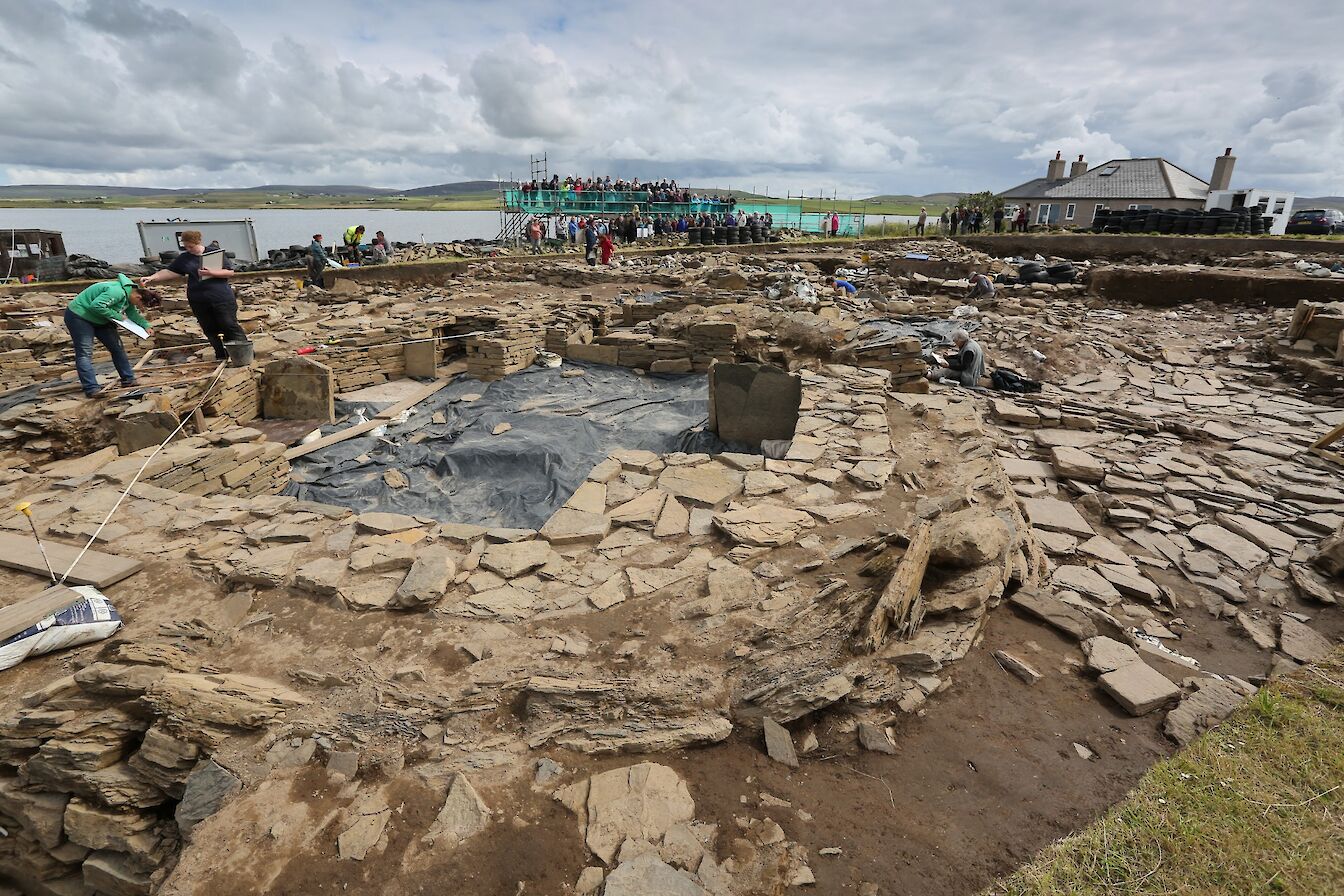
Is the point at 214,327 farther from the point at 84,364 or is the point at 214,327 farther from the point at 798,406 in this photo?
the point at 798,406

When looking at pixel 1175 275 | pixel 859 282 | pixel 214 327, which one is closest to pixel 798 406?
pixel 214 327

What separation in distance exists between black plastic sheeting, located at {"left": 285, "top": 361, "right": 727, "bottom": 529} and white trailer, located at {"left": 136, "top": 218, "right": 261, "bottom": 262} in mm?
14684

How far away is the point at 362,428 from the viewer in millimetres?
8023

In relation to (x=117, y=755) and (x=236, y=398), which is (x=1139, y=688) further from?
(x=236, y=398)

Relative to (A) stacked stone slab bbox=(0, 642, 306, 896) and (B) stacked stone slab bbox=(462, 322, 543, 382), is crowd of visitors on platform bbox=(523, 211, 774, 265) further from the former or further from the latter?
(A) stacked stone slab bbox=(0, 642, 306, 896)

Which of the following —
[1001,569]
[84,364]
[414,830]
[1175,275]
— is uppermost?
[1175,275]

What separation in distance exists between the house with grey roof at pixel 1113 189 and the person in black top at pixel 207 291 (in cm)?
3893

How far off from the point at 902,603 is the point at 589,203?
99.3 feet

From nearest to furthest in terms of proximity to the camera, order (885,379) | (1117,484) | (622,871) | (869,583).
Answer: (622,871) → (869,583) → (1117,484) → (885,379)

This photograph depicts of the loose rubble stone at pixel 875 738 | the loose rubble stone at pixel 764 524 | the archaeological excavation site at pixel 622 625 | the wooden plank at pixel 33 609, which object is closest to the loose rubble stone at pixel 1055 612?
the archaeological excavation site at pixel 622 625

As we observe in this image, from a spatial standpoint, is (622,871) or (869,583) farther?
Result: (869,583)

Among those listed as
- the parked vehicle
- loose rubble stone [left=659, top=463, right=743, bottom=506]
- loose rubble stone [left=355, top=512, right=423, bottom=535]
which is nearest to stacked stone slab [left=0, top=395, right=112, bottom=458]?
loose rubble stone [left=355, top=512, right=423, bottom=535]

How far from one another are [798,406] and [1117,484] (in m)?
3.46

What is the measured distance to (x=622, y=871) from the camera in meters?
2.36
